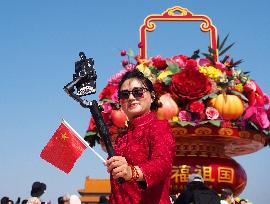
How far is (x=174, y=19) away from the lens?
28.4 ft

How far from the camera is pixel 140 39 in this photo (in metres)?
8.72

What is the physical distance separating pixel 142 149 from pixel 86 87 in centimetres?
53

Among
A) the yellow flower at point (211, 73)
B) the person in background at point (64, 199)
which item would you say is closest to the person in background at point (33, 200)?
the person in background at point (64, 199)

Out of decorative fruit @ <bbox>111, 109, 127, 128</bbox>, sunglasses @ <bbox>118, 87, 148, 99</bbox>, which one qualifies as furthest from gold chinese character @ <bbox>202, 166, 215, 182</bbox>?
sunglasses @ <bbox>118, 87, 148, 99</bbox>

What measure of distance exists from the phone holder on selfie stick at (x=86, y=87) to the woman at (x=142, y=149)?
0.19m

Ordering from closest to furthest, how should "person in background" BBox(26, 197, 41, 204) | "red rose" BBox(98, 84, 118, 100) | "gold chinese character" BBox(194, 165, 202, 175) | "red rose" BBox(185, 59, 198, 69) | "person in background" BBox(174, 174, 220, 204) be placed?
"person in background" BBox(174, 174, 220, 204), "person in background" BBox(26, 197, 41, 204), "gold chinese character" BBox(194, 165, 202, 175), "red rose" BBox(185, 59, 198, 69), "red rose" BBox(98, 84, 118, 100)

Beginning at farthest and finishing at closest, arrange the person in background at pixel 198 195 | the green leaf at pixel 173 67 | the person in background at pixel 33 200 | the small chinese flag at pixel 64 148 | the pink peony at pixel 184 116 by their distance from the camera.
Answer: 1. the green leaf at pixel 173 67
2. the pink peony at pixel 184 116
3. the person in background at pixel 33 200
4. the person in background at pixel 198 195
5. the small chinese flag at pixel 64 148

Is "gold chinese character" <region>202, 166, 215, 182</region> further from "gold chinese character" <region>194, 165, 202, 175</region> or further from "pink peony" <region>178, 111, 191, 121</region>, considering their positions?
"pink peony" <region>178, 111, 191, 121</region>

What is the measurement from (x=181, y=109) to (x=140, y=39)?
1830 millimetres

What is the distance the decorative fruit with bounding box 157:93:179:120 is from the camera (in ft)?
24.4

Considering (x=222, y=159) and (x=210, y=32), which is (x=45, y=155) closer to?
(x=222, y=159)

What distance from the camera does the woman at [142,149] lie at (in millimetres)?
2219

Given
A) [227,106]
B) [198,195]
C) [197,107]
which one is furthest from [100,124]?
[227,106]

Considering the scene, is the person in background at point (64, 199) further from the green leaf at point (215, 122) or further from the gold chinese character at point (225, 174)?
the green leaf at point (215, 122)
